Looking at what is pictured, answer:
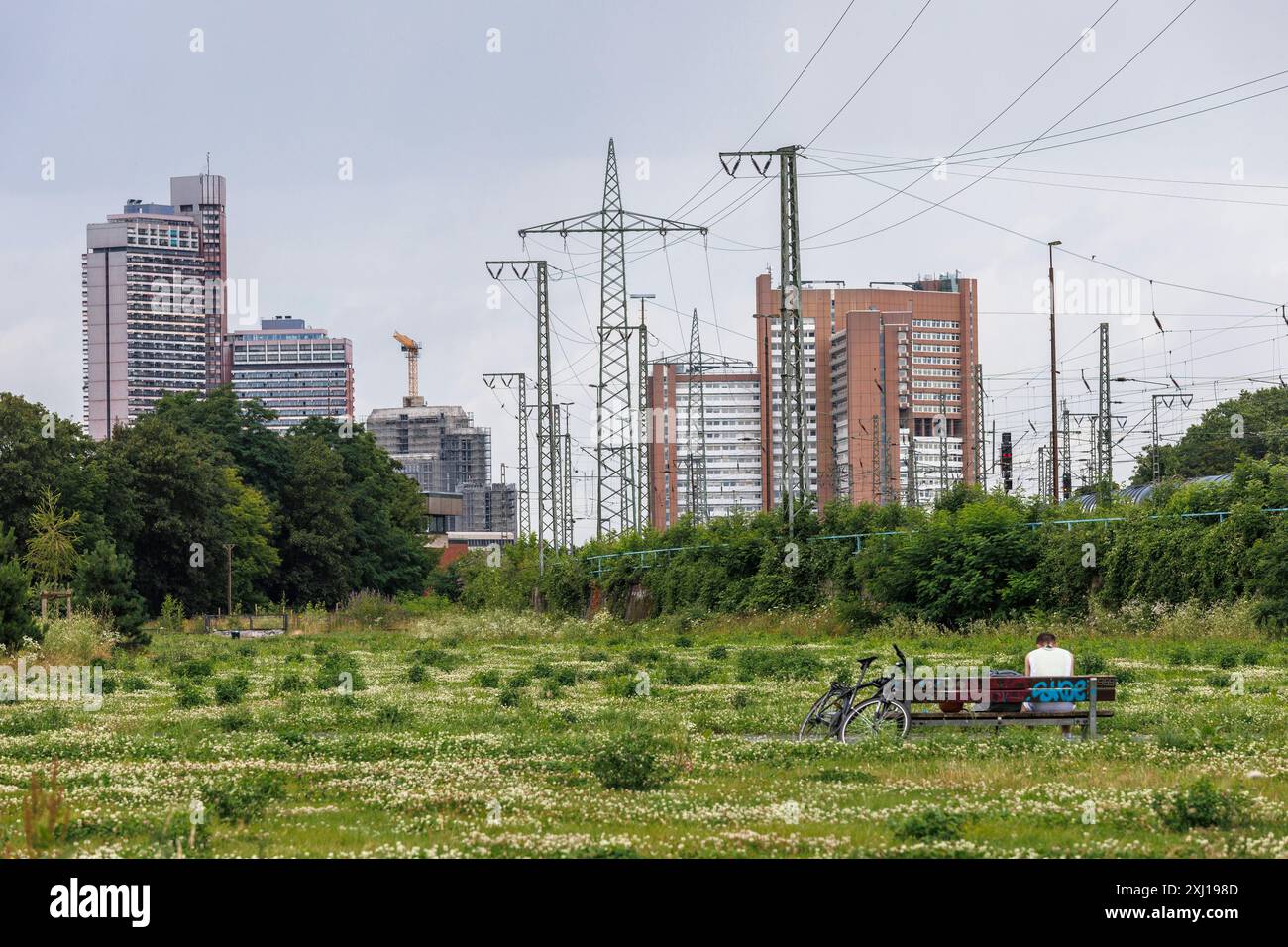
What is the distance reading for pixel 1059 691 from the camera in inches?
712

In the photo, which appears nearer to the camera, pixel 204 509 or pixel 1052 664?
pixel 1052 664

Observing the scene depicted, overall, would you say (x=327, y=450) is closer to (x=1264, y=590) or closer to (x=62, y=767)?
(x=1264, y=590)

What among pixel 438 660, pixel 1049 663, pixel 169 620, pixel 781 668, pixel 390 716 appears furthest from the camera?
pixel 169 620

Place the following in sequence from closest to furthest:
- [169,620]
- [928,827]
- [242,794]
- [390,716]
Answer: [928,827]
[242,794]
[390,716]
[169,620]

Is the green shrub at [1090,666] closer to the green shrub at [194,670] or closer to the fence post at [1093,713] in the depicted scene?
the fence post at [1093,713]

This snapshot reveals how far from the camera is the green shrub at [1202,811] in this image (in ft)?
38.5

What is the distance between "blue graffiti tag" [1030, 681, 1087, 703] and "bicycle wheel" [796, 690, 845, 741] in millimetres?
2256

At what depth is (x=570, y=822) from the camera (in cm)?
1240

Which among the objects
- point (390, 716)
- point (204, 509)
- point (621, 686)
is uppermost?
point (204, 509)

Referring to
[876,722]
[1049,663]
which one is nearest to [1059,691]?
[1049,663]

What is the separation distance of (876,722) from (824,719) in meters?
0.62

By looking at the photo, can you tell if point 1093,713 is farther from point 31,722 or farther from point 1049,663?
Result: point 31,722

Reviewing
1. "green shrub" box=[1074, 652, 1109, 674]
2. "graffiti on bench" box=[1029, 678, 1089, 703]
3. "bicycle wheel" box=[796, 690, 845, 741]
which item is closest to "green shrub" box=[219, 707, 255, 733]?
"bicycle wheel" box=[796, 690, 845, 741]

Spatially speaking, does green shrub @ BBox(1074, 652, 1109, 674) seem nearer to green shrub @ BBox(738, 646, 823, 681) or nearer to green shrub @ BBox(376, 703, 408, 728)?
green shrub @ BBox(738, 646, 823, 681)
